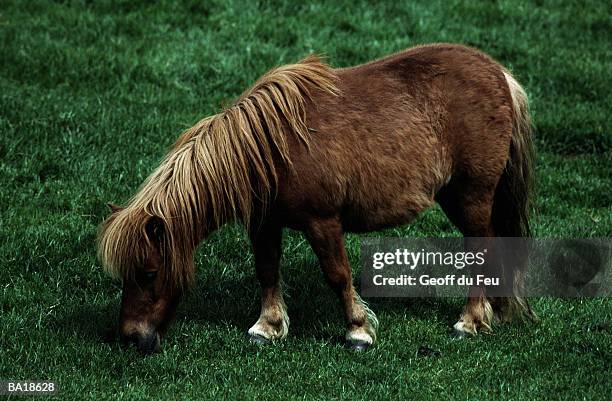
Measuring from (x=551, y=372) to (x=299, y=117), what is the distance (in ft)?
7.73

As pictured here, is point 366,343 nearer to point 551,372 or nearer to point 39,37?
point 551,372

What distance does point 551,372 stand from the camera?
21.4 feet

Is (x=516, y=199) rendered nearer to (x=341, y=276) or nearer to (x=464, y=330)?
(x=464, y=330)

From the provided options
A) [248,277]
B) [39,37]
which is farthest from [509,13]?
[248,277]

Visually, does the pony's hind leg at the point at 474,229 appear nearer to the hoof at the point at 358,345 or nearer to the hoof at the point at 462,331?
the hoof at the point at 462,331

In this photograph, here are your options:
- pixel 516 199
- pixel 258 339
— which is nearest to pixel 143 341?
pixel 258 339

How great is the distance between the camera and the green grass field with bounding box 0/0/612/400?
645cm

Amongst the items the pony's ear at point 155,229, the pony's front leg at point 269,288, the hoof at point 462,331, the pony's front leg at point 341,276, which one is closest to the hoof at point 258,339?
the pony's front leg at point 269,288

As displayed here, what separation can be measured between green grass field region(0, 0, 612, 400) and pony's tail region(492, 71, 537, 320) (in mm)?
224

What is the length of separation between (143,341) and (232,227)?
6.88 ft

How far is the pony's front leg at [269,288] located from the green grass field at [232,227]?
5.8 inches

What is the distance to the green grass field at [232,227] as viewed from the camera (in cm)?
645

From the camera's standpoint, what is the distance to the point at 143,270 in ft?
21.2

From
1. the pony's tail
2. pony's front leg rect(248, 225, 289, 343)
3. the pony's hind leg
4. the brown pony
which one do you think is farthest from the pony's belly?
the pony's tail
